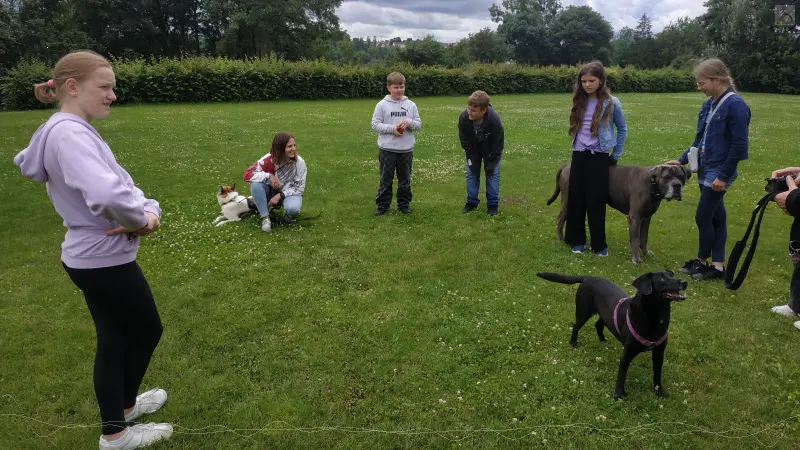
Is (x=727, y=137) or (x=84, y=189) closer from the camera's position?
(x=84, y=189)

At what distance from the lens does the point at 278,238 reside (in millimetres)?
7480

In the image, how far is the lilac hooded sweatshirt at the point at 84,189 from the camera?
2475 millimetres

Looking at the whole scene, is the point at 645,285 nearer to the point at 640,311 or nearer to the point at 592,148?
the point at 640,311

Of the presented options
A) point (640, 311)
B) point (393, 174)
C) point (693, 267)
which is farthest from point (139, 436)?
point (693, 267)

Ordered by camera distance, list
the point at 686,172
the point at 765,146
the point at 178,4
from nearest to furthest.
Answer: the point at 686,172, the point at 765,146, the point at 178,4

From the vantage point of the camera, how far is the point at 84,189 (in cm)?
246

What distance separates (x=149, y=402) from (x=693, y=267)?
6243 mm

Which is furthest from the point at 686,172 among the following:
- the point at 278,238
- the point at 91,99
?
the point at 91,99

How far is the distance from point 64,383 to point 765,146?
1823 cm

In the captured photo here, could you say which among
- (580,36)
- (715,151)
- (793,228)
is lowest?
(793,228)

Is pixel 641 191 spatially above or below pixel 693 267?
above

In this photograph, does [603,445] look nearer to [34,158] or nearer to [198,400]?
[198,400]

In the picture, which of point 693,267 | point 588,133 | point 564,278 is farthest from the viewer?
point 588,133

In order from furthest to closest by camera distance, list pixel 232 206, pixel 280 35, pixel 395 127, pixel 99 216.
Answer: pixel 280 35 → pixel 232 206 → pixel 395 127 → pixel 99 216
